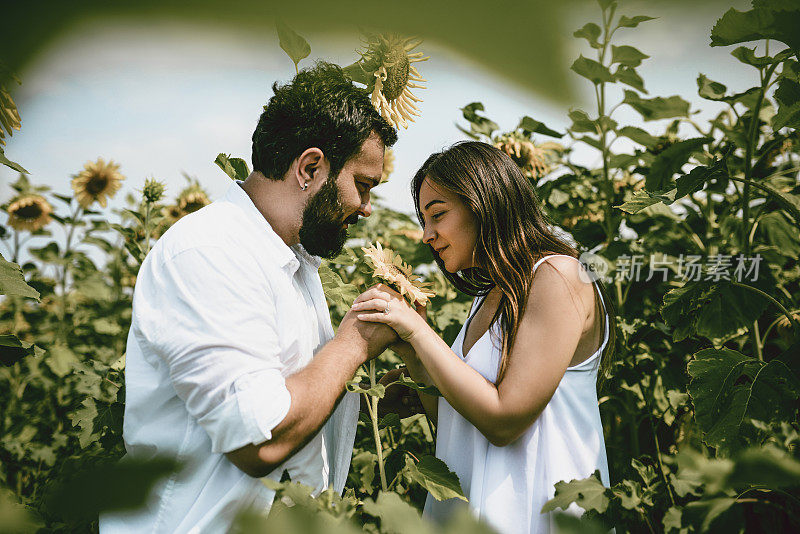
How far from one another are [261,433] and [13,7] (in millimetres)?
1100

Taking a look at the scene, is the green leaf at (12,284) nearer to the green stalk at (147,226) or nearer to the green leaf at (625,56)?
the green stalk at (147,226)

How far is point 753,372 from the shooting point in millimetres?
1571

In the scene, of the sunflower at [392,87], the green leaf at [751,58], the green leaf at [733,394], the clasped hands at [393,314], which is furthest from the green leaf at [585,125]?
the clasped hands at [393,314]

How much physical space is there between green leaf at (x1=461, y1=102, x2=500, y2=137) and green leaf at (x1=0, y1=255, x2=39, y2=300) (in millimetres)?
1774

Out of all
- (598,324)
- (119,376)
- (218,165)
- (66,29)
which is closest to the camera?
(66,29)

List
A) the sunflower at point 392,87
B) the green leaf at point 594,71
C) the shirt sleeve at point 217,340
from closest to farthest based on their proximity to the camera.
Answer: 1. the shirt sleeve at point 217,340
2. the sunflower at point 392,87
3. the green leaf at point 594,71

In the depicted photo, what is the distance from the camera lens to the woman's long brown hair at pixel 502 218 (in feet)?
5.67

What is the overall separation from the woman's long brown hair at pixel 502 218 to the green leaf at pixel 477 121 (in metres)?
0.68

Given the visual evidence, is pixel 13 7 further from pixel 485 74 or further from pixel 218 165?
pixel 218 165

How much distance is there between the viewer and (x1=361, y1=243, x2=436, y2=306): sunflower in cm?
155

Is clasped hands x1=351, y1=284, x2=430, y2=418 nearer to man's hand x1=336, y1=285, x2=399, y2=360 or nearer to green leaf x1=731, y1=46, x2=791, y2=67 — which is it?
man's hand x1=336, y1=285, x2=399, y2=360

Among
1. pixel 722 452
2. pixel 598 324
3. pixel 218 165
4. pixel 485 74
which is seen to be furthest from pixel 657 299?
pixel 485 74

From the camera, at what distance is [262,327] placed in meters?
1.32

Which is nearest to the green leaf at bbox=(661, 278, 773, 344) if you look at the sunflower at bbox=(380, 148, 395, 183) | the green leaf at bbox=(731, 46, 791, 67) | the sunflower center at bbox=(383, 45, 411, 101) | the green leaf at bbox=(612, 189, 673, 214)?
the green leaf at bbox=(612, 189, 673, 214)
